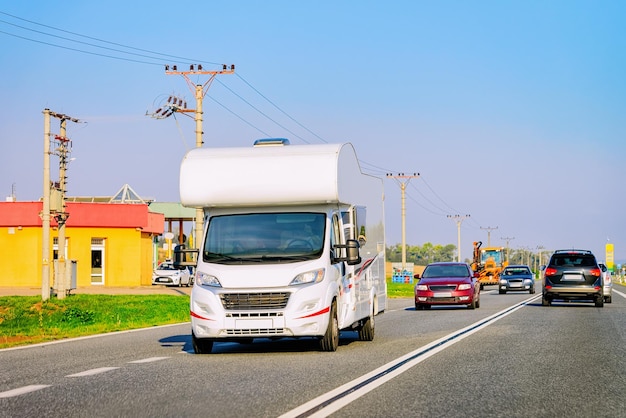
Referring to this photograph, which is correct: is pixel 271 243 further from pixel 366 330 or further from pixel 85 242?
pixel 85 242

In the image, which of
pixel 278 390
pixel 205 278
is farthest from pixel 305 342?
pixel 278 390

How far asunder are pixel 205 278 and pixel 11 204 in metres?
45.0

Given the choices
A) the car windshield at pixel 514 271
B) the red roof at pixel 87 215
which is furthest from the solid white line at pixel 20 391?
the red roof at pixel 87 215

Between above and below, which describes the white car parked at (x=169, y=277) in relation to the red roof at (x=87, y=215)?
below

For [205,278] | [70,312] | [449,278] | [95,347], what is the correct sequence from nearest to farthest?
[205,278] → [95,347] → [70,312] → [449,278]

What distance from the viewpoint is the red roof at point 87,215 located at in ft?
184

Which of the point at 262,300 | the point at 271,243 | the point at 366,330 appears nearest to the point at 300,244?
the point at 271,243

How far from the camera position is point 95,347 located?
16.1 m

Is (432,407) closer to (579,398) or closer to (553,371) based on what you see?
(579,398)

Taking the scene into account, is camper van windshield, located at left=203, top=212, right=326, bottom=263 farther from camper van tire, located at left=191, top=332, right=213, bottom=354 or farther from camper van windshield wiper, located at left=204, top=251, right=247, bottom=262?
camper van tire, located at left=191, top=332, right=213, bottom=354

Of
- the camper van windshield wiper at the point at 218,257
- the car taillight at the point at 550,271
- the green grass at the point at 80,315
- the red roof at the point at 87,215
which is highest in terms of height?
the red roof at the point at 87,215

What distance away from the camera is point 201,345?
14398mm

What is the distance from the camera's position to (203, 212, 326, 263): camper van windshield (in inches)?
565

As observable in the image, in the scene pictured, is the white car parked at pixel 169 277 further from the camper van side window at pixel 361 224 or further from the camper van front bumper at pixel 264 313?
the camper van front bumper at pixel 264 313
